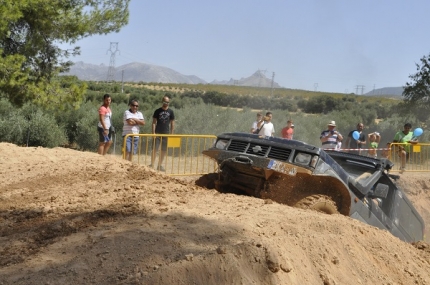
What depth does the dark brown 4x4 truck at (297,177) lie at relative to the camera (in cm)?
641

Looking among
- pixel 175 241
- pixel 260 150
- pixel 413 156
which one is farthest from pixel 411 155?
pixel 175 241

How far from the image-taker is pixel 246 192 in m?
6.94

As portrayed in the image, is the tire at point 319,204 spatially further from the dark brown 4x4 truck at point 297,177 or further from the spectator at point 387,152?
the spectator at point 387,152

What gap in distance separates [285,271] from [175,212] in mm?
1353

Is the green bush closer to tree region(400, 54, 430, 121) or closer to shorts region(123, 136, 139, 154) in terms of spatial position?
shorts region(123, 136, 139, 154)

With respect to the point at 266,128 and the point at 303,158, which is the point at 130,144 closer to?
the point at 266,128

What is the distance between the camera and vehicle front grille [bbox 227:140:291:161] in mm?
6496

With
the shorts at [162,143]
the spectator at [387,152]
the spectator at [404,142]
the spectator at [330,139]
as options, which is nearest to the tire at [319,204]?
the shorts at [162,143]

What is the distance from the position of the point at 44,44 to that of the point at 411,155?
10.7 metres

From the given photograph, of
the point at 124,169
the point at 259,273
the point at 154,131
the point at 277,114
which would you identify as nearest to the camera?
the point at 259,273

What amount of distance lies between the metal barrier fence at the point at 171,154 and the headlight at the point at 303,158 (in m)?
3.67

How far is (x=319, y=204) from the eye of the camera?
652 cm

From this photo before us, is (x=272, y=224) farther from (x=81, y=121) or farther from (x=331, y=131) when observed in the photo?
(x=81, y=121)

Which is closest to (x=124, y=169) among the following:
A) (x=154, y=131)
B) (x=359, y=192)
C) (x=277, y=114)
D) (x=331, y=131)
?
(x=359, y=192)
